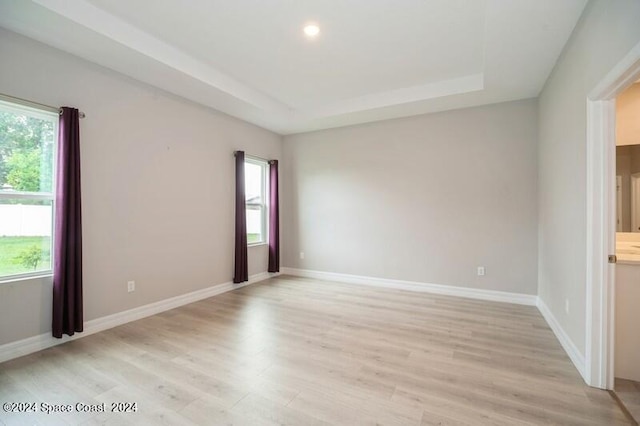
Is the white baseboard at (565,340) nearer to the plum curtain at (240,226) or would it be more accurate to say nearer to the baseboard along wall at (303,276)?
the baseboard along wall at (303,276)

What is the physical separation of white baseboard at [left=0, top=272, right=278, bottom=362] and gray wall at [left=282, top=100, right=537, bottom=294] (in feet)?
6.20

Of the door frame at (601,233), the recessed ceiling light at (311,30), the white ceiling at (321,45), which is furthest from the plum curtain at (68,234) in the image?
the door frame at (601,233)

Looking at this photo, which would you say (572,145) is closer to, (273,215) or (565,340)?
(565,340)

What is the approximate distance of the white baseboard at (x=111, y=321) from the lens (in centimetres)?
249

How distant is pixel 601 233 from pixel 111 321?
4.47m

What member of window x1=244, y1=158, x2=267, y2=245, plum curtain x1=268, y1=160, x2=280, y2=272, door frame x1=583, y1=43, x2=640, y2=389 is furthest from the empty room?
plum curtain x1=268, y1=160, x2=280, y2=272

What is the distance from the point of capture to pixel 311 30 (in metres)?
2.75

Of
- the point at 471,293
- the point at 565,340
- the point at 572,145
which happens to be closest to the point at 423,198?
the point at 471,293

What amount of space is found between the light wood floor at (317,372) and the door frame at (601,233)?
0.79 feet

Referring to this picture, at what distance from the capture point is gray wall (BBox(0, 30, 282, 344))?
260cm

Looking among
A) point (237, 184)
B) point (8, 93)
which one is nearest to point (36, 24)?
point (8, 93)

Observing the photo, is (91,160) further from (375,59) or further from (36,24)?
(375,59)

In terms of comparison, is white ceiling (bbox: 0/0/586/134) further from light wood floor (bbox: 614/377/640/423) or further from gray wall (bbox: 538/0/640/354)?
light wood floor (bbox: 614/377/640/423)

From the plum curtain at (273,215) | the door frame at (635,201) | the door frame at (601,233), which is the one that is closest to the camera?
the door frame at (601,233)
